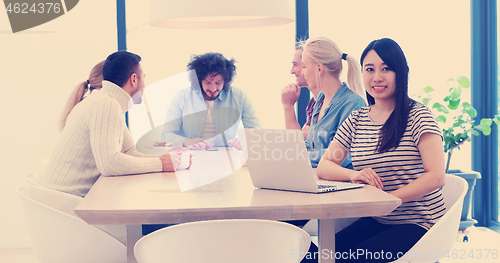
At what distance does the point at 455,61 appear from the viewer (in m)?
3.80

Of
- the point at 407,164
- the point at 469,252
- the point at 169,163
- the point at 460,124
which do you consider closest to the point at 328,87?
the point at 407,164

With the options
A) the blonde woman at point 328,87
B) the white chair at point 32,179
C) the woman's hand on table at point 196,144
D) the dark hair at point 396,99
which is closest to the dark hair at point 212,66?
the woman's hand on table at point 196,144

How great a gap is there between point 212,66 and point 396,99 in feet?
6.62

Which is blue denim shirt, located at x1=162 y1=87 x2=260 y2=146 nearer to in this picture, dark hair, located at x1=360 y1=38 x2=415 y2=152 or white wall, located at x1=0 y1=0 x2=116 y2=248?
white wall, located at x1=0 y1=0 x2=116 y2=248

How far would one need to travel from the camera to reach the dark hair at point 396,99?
168 cm

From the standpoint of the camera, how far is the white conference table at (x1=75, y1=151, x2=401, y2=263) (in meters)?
1.21

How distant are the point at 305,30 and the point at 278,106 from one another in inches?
27.5

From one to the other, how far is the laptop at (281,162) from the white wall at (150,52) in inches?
90.1

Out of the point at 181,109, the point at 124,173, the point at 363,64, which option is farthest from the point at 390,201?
the point at 181,109

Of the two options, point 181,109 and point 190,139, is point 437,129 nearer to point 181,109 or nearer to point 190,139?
point 190,139

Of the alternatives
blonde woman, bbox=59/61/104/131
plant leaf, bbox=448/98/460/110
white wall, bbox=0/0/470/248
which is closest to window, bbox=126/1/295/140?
white wall, bbox=0/0/470/248

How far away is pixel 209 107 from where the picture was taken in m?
3.54

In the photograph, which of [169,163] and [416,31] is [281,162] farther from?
[416,31]

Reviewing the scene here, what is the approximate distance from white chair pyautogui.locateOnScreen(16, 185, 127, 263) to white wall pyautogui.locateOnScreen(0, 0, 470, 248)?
198cm
